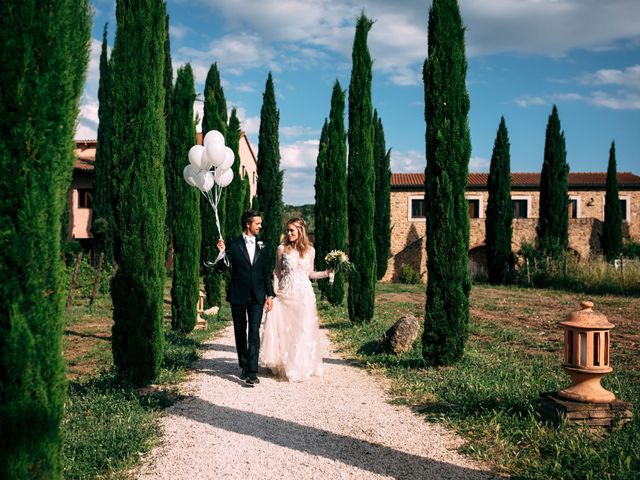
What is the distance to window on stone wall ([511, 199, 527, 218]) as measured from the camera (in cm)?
3209

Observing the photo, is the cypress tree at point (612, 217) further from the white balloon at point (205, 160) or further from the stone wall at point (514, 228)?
the white balloon at point (205, 160)

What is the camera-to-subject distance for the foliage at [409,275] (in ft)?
92.9

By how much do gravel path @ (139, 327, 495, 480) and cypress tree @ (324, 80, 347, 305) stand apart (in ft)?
33.2

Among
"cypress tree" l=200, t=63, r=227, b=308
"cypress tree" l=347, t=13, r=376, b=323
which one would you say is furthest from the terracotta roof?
"cypress tree" l=347, t=13, r=376, b=323

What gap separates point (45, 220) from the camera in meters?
2.73

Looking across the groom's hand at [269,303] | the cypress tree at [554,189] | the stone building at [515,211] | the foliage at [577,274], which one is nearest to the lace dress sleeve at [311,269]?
the groom's hand at [269,303]

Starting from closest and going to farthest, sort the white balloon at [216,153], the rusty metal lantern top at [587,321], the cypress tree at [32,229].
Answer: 1. the cypress tree at [32,229]
2. the rusty metal lantern top at [587,321]
3. the white balloon at [216,153]

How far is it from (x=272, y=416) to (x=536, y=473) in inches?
97.9

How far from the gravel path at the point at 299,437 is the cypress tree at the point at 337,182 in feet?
33.2

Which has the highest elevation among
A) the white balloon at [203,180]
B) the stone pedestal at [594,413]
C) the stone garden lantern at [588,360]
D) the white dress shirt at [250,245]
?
the white balloon at [203,180]

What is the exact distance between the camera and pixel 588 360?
184 inches

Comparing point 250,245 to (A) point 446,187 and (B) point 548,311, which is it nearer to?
(A) point 446,187

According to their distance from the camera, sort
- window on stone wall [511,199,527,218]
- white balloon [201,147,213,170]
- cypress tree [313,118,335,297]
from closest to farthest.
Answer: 1. white balloon [201,147,213,170]
2. cypress tree [313,118,335,297]
3. window on stone wall [511,199,527,218]

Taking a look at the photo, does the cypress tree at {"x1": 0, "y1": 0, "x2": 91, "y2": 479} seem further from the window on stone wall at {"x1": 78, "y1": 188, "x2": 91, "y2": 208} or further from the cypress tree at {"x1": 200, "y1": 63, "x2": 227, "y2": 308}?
the window on stone wall at {"x1": 78, "y1": 188, "x2": 91, "y2": 208}
